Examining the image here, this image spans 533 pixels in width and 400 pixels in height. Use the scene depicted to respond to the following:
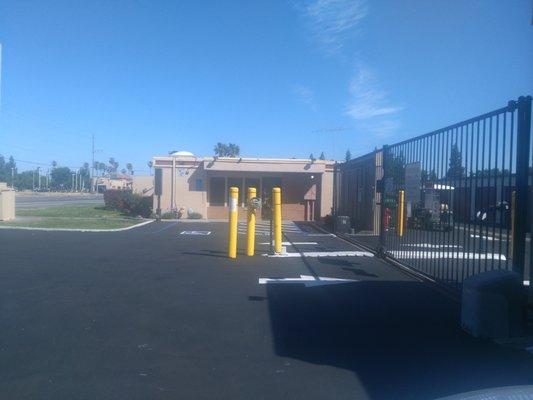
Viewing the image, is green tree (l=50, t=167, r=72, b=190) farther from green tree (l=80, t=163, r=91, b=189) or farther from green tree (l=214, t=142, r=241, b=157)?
green tree (l=214, t=142, r=241, b=157)

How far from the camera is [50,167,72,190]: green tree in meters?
134

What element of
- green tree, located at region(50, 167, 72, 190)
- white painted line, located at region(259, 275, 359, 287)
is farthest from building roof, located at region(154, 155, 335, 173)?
green tree, located at region(50, 167, 72, 190)

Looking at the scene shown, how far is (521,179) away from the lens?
6.46 metres

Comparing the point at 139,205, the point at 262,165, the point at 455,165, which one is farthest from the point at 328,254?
the point at 139,205

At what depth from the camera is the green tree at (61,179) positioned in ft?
440

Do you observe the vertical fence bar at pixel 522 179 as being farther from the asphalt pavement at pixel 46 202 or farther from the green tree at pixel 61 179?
the green tree at pixel 61 179

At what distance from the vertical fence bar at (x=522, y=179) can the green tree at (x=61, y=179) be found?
139 m

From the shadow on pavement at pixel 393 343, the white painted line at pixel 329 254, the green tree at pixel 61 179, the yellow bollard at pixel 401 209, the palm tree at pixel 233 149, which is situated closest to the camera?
the shadow on pavement at pixel 393 343

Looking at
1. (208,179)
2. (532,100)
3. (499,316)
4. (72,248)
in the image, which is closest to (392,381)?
(499,316)

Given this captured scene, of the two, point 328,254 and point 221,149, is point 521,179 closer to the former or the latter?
point 328,254

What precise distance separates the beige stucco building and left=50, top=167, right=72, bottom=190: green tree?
117 meters

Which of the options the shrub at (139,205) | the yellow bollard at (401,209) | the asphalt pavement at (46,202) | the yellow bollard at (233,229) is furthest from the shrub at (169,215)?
the yellow bollard at (401,209)

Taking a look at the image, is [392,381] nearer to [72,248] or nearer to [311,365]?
[311,365]

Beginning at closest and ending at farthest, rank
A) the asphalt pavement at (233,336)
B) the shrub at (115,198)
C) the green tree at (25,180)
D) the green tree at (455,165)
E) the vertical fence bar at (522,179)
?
the asphalt pavement at (233,336) → the vertical fence bar at (522,179) → the green tree at (455,165) → the shrub at (115,198) → the green tree at (25,180)
